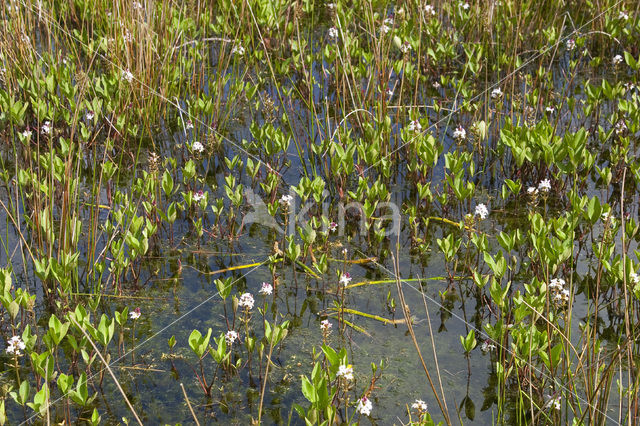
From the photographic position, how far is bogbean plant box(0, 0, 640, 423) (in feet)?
8.43

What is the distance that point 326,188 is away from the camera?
396 cm

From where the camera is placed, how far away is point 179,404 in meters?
2.56

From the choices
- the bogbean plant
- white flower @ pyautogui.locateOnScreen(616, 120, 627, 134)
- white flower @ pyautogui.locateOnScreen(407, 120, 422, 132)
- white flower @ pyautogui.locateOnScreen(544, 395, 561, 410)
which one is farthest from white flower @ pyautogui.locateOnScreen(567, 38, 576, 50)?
white flower @ pyautogui.locateOnScreen(544, 395, 561, 410)

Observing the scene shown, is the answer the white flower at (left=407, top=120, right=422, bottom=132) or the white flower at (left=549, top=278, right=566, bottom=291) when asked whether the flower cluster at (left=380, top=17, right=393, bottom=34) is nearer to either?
the white flower at (left=407, top=120, right=422, bottom=132)

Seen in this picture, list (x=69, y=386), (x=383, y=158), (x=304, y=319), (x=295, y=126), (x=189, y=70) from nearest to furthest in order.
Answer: (x=69, y=386), (x=304, y=319), (x=383, y=158), (x=295, y=126), (x=189, y=70)

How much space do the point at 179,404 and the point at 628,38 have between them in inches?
184

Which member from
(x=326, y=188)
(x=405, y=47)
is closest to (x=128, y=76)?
(x=326, y=188)

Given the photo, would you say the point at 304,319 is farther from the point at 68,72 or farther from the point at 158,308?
the point at 68,72

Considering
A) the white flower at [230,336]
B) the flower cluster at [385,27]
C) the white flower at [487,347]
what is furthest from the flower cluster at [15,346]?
the flower cluster at [385,27]

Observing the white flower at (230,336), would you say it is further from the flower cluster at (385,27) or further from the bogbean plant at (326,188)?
the flower cluster at (385,27)

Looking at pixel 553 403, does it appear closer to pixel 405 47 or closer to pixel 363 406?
pixel 363 406

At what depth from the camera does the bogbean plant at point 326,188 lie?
257 centimetres

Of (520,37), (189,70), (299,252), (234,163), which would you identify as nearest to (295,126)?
(234,163)

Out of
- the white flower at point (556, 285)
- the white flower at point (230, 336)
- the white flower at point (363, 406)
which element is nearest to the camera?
the white flower at point (363, 406)
